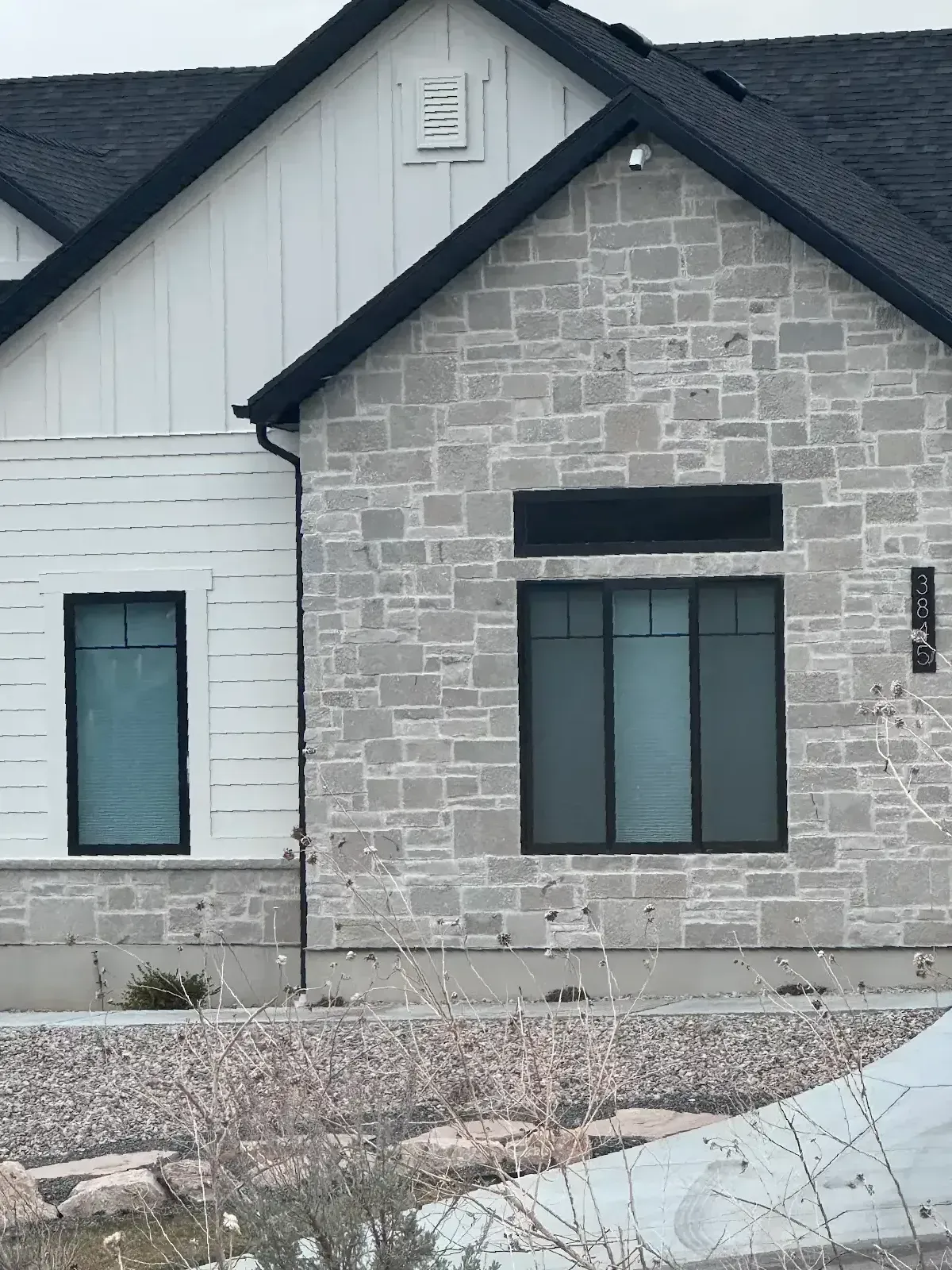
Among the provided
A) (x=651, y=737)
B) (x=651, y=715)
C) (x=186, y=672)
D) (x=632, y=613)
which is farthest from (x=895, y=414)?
(x=186, y=672)

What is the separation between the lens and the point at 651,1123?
8070 mm

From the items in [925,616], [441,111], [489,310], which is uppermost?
[441,111]

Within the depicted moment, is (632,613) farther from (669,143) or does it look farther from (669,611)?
(669,143)

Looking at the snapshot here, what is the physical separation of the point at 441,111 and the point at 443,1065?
7485mm

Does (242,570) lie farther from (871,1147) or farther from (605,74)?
(871,1147)

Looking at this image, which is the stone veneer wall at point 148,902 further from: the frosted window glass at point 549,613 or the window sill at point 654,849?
the frosted window glass at point 549,613

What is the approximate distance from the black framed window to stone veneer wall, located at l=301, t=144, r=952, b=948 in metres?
1.58

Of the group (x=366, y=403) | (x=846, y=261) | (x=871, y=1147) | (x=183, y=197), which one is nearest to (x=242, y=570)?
(x=366, y=403)

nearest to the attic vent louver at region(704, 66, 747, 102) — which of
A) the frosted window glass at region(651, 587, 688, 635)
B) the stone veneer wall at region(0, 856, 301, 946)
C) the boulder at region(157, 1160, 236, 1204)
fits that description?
the frosted window glass at region(651, 587, 688, 635)

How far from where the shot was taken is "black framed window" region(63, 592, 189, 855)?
1302 centimetres

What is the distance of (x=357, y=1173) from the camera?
5867 millimetres

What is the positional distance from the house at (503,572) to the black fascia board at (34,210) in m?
1.26

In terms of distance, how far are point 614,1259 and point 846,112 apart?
12851 millimetres

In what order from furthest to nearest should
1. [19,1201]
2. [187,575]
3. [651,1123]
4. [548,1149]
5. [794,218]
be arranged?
[187,575]
[794,218]
[651,1123]
[19,1201]
[548,1149]
